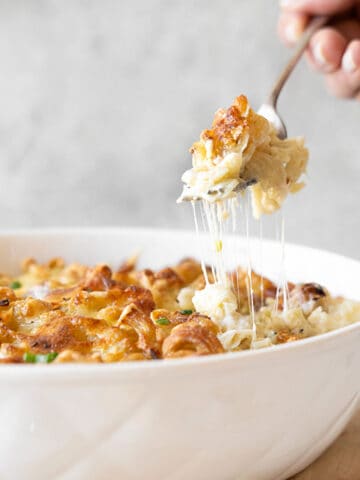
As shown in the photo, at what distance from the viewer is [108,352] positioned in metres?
1.90

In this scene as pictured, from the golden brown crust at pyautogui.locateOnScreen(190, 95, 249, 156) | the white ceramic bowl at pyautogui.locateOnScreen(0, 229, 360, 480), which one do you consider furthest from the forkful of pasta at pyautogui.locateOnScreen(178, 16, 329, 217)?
the white ceramic bowl at pyautogui.locateOnScreen(0, 229, 360, 480)

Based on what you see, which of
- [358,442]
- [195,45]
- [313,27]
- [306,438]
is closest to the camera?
[306,438]

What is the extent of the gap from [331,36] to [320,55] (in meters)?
0.11

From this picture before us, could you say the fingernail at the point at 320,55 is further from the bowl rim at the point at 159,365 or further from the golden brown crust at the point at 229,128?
the bowl rim at the point at 159,365

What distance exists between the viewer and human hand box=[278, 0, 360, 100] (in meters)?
3.00

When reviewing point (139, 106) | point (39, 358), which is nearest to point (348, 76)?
point (39, 358)

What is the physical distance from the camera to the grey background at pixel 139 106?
5395 millimetres

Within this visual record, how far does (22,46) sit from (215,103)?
1571 millimetres

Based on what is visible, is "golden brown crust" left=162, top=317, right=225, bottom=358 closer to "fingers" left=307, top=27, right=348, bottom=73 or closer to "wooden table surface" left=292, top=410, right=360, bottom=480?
"wooden table surface" left=292, top=410, right=360, bottom=480

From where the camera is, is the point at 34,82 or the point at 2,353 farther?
the point at 34,82

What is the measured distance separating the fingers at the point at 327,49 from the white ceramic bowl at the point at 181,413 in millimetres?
1622

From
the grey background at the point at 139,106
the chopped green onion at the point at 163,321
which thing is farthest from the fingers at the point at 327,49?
the grey background at the point at 139,106

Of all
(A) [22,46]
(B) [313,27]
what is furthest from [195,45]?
(B) [313,27]

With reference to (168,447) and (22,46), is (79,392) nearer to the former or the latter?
(168,447)
